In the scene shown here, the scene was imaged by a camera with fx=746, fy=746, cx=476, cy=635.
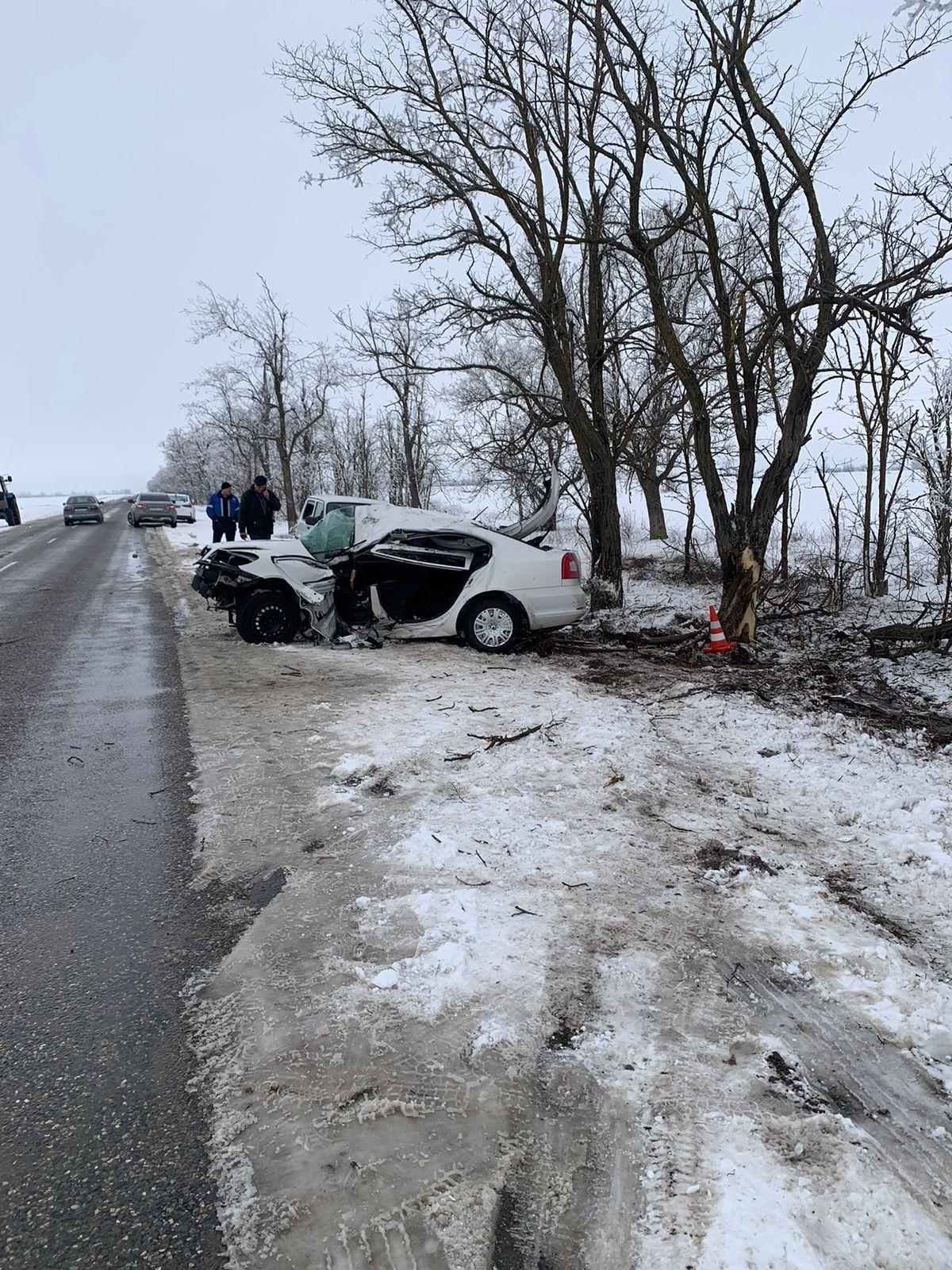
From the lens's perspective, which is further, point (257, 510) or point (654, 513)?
point (654, 513)

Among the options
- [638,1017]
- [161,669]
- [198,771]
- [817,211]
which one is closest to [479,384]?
[817,211]

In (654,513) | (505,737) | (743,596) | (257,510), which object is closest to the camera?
(505,737)

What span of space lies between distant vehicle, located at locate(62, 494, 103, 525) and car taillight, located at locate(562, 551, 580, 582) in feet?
109

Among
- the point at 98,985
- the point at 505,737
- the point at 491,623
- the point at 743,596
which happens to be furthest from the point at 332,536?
the point at 98,985

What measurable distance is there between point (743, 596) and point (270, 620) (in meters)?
5.67

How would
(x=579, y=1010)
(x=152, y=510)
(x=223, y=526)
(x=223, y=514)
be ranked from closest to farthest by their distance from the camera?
(x=579, y=1010)
(x=223, y=514)
(x=223, y=526)
(x=152, y=510)

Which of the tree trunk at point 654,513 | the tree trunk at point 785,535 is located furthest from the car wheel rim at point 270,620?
the tree trunk at point 654,513

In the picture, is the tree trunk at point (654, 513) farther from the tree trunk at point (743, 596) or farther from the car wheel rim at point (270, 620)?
the car wheel rim at point (270, 620)

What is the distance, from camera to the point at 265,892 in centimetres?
339

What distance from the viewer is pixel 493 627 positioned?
8969mm

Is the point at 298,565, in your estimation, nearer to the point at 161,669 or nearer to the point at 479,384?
the point at 161,669

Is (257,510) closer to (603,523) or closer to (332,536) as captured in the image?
(332,536)

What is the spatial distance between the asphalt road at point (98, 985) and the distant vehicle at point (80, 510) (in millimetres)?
32856

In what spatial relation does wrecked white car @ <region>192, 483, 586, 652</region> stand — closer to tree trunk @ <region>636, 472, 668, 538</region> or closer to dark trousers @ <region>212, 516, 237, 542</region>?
dark trousers @ <region>212, 516, 237, 542</region>
